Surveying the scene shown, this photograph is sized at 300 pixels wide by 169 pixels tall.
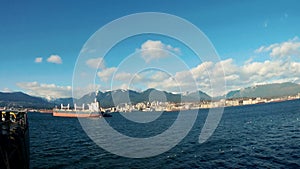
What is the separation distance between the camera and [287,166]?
1630 inches

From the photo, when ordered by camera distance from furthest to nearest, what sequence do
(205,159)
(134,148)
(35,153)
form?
(134,148)
(35,153)
(205,159)

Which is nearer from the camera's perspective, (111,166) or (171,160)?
(111,166)

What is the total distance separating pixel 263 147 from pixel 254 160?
42.5ft

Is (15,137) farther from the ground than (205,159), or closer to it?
farther from the ground

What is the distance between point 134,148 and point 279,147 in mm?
29721

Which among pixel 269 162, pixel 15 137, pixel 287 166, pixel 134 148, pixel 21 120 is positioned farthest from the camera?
pixel 134 148

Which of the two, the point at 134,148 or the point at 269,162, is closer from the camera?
the point at 269,162

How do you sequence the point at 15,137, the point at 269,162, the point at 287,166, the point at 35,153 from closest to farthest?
1. the point at 15,137
2. the point at 287,166
3. the point at 269,162
4. the point at 35,153

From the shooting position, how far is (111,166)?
4512cm

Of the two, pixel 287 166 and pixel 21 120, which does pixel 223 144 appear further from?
pixel 21 120

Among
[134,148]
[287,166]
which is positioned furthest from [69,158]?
[287,166]

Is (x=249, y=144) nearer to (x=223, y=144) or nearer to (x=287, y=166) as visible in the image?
(x=223, y=144)

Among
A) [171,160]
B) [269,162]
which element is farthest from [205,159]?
[269,162]

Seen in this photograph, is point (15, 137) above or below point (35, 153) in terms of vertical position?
above
